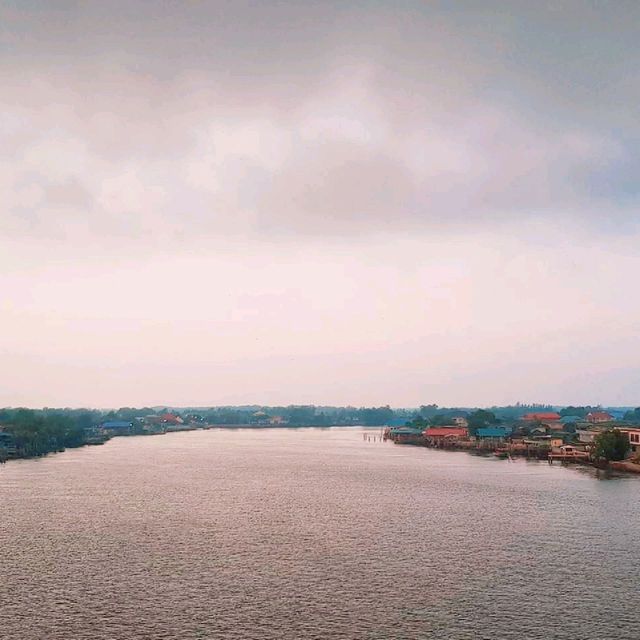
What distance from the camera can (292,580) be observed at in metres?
30.5

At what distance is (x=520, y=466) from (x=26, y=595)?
221 feet

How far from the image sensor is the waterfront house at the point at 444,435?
433ft

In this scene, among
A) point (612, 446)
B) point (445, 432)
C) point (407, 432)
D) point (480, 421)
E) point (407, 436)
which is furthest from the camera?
point (407, 432)

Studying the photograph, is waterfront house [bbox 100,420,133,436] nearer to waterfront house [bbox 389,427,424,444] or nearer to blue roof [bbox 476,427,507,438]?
waterfront house [bbox 389,427,424,444]

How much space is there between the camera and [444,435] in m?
136

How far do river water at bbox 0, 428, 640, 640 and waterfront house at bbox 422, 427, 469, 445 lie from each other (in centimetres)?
6865

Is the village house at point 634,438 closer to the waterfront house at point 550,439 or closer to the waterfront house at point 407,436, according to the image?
the waterfront house at point 550,439

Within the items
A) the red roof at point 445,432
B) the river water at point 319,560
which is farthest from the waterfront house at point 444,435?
the river water at point 319,560

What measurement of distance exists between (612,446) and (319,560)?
56036 mm

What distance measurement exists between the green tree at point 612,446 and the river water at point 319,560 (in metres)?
16.1

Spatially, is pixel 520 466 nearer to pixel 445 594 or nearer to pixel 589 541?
pixel 589 541

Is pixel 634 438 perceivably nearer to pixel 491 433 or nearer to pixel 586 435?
pixel 586 435

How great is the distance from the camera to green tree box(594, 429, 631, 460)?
7762 centimetres

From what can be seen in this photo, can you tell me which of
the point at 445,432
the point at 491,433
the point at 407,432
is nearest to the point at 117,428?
the point at 407,432
